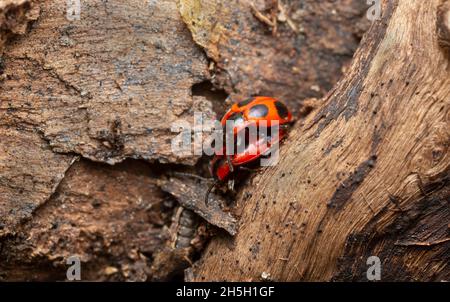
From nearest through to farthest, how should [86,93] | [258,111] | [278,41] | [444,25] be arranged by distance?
1. [444,25]
2. [86,93]
3. [258,111]
4. [278,41]

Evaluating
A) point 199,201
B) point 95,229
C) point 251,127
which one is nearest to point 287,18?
point 251,127

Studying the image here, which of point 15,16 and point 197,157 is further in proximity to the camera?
point 197,157

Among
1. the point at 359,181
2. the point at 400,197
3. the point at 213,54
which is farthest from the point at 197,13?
the point at 400,197

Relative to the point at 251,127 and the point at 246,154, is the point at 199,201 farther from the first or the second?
the point at 251,127

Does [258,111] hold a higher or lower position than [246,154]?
higher

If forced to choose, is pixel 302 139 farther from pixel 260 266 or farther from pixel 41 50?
pixel 41 50

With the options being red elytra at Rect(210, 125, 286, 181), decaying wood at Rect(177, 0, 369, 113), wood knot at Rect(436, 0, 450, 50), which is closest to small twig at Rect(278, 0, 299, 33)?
decaying wood at Rect(177, 0, 369, 113)

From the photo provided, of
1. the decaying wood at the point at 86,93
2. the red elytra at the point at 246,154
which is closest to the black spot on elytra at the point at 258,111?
the red elytra at the point at 246,154
